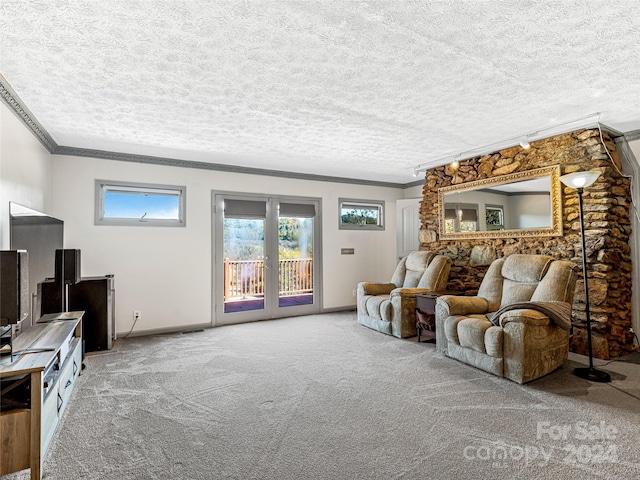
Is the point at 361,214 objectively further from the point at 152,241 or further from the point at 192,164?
the point at 152,241

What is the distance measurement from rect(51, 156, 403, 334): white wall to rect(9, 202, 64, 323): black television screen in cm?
91

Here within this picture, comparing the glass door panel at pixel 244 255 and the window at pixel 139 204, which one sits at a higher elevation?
the window at pixel 139 204

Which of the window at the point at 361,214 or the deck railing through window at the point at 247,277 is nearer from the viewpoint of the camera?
the deck railing through window at the point at 247,277

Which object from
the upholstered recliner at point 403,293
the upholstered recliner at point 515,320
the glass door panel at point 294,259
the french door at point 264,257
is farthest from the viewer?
the glass door panel at point 294,259

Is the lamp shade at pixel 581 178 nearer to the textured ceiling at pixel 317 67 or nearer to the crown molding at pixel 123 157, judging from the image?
the textured ceiling at pixel 317 67

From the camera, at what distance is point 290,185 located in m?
5.80

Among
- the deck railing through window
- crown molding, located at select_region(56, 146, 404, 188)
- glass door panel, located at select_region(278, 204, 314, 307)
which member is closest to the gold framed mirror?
crown molding, located at select_region(56, 146, 404, 188)

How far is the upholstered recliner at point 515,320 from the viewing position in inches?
115

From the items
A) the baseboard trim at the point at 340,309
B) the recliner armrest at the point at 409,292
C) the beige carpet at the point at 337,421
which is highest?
the recliner armrest at the point at 409,292

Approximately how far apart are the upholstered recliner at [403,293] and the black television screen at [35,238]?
3806mm

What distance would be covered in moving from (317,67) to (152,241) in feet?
11.6

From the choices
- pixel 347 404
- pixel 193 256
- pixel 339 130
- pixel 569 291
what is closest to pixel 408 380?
pixel 347 404

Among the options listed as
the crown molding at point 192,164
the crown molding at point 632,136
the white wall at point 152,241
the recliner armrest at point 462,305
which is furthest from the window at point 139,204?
the crown molding at point 632,136

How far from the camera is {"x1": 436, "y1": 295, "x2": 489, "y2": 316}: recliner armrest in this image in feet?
11.9
